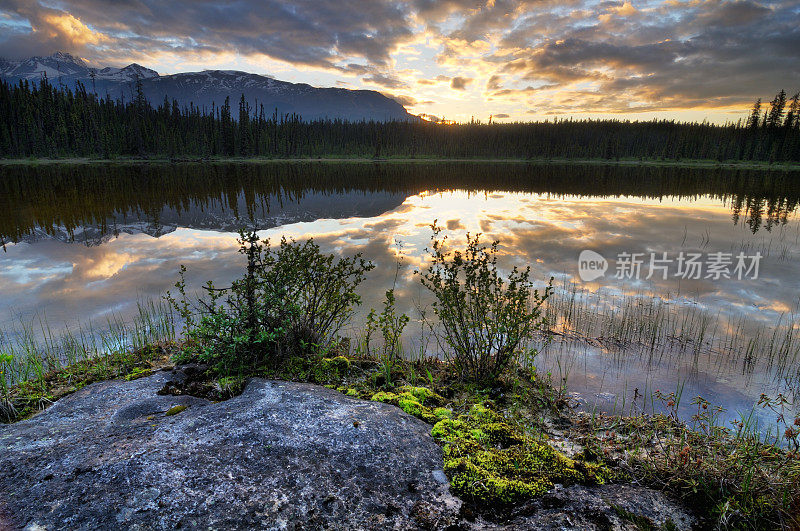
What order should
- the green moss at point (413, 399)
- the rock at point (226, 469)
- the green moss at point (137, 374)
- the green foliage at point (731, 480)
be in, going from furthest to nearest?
the green moss at point (137, 374), the green moss at point (413, 399), the green foliage at point (731, 480), the rock at point (226, 469)

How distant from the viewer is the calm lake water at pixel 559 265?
761 centimetres

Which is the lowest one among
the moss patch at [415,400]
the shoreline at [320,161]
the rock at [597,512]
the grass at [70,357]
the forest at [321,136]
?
the grass at [70,357]

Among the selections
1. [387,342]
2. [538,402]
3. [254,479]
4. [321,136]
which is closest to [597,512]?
[254,479]

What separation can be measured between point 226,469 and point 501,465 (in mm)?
2549

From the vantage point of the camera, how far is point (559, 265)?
13641 millimetres

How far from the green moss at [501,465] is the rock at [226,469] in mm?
198

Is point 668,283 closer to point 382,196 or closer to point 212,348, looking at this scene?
point 212,348

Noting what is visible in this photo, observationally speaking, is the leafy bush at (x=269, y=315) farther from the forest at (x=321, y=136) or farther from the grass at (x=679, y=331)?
the forest at (x=321, y=136)

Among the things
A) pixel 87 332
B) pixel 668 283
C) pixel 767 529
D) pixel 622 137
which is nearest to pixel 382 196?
pixel 668 283

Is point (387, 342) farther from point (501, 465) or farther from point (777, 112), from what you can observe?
point (777, 112)

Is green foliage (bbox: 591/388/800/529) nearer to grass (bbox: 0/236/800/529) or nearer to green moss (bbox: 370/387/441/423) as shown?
grass (bbox: 0/236/800/529)

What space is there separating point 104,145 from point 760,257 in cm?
11584

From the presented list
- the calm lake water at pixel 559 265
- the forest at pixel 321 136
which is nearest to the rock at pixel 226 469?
the calm lake water at pixel 559 265

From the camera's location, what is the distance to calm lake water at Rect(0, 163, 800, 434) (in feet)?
25.0
